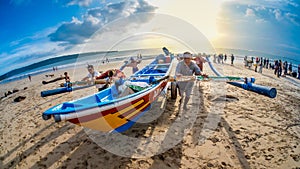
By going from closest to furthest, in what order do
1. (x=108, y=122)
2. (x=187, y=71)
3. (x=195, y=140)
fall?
(x=108, y=122) → (x=195, y=140) → (x=187, y=71)

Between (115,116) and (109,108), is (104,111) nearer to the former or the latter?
(109,108)

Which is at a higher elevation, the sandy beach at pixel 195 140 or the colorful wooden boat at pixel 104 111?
the colorful wooden boat at pixel 104 111

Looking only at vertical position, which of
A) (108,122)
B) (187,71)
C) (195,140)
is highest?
(187,71)

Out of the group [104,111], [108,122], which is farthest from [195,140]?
[104,111]

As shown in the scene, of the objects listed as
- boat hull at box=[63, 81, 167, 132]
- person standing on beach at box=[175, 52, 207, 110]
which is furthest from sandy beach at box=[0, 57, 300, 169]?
person standing on beach at box=[175, 52, 207, 110]

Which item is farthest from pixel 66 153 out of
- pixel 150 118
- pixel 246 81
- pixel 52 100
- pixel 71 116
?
pixel 52 100

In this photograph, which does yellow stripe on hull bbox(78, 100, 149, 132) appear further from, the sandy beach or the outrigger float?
the sandy beach

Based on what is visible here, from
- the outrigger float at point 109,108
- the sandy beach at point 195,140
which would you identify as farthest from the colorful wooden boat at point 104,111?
the sandy beach at point 195,140

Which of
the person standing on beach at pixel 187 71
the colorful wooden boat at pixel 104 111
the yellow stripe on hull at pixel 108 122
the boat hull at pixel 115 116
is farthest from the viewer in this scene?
the person standing on beach at pixel 187 71

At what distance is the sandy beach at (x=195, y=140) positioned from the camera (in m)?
3.32

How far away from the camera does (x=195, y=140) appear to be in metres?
3.98

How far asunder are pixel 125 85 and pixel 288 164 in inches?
154

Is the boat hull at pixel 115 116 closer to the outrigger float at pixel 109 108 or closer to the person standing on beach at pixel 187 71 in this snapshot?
the outrigger float at pixel 109 108

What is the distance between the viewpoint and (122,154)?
3627mm
